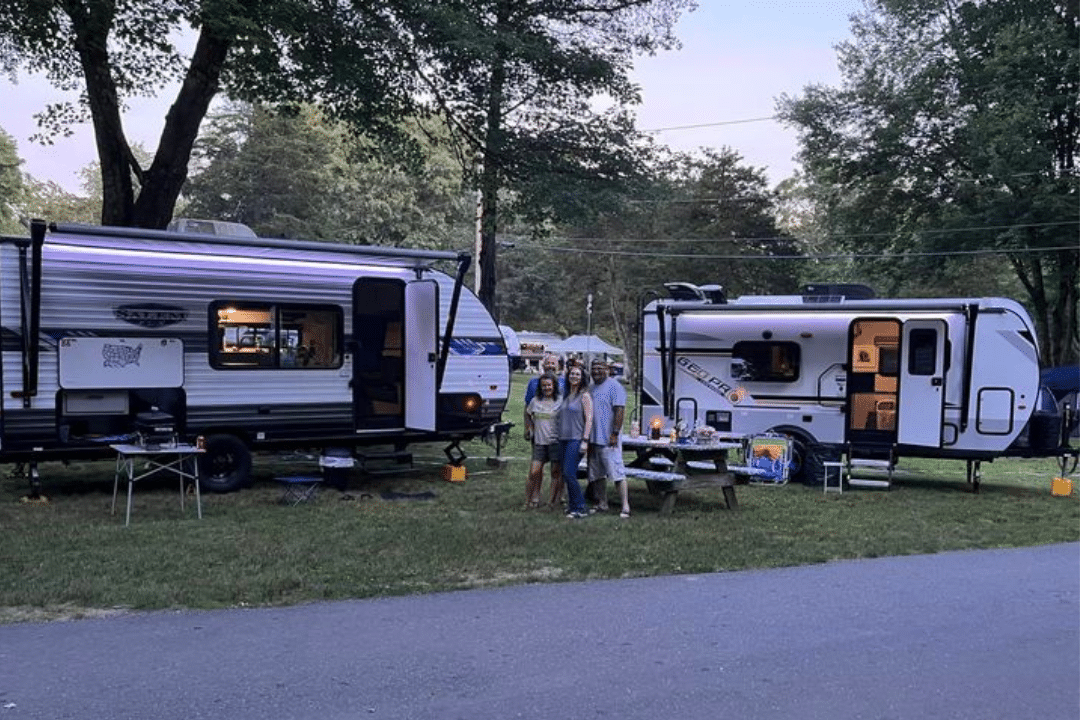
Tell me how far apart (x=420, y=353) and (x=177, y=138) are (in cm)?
508

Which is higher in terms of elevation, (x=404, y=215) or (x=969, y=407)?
(x=404, y=215)

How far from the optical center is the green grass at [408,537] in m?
6.19

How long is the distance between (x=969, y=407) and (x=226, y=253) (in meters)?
9.32

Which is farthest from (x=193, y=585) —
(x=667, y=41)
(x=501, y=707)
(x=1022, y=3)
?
(x=1022, y=3)

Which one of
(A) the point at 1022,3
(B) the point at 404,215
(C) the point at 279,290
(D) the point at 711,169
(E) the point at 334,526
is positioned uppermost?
(A) the point at 1022,3

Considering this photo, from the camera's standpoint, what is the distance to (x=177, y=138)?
13258 mm

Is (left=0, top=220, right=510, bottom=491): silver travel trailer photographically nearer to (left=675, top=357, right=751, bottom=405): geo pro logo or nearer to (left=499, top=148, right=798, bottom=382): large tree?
(left=675, top=357, right=751, bottom=405): geo pro logo

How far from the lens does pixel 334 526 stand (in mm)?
8320

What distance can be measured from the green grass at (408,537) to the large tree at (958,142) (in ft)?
51.9

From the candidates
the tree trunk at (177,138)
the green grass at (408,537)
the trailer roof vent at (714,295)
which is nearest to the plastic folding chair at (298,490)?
the green grass at (408,537)

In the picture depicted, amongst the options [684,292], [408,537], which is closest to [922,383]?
[684,292]

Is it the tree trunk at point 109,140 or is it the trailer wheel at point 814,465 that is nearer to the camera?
the trailer wheel at point 814,465

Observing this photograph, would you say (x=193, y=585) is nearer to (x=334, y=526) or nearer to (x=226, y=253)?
(x=334, y=526)

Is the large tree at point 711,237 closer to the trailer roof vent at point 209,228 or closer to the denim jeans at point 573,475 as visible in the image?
the trailer roof vent at point 209,228
